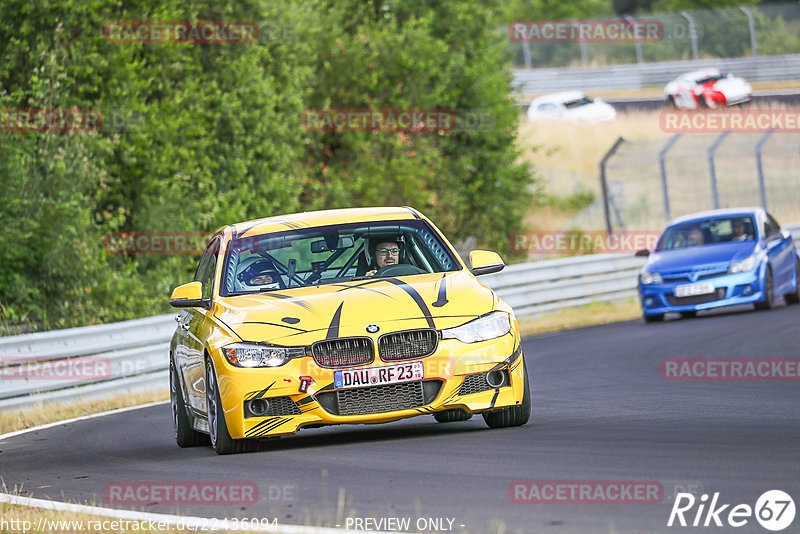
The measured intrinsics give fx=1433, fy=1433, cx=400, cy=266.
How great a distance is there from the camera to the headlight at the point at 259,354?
871cm

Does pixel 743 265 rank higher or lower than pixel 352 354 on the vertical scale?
lower

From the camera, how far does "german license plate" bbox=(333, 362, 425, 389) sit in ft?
28.5

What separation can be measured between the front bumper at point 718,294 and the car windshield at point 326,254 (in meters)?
10.8

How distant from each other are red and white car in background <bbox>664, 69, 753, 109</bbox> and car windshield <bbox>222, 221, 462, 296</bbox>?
138 ft

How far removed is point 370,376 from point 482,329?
2.60 feet

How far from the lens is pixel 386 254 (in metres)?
10.1

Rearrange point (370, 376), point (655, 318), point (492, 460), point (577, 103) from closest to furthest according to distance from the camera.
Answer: point (492, 460) → point (370, 376) → point (655, 318) → point (577, 103)

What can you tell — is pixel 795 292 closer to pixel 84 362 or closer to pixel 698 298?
pixel 698 298

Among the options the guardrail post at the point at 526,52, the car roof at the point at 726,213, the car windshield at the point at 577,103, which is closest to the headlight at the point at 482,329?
the car roof at the point at 726,213

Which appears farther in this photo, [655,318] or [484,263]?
[655,318]

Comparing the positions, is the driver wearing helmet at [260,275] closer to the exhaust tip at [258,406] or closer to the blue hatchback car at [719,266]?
the exhaust tip at [258,406]

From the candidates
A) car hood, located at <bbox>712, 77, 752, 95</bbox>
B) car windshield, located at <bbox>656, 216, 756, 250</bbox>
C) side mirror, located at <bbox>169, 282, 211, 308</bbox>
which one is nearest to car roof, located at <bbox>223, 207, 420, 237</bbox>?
side mirror, located at <bbox>169, 282, 211, 308</bbox>

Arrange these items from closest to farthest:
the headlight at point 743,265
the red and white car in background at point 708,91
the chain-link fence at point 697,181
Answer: the headlight at point 743,265, the chain-link fence at point 697,181, the red and white car in background at point 708,91

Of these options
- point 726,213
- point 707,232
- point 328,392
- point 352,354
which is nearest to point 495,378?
point 352,354
